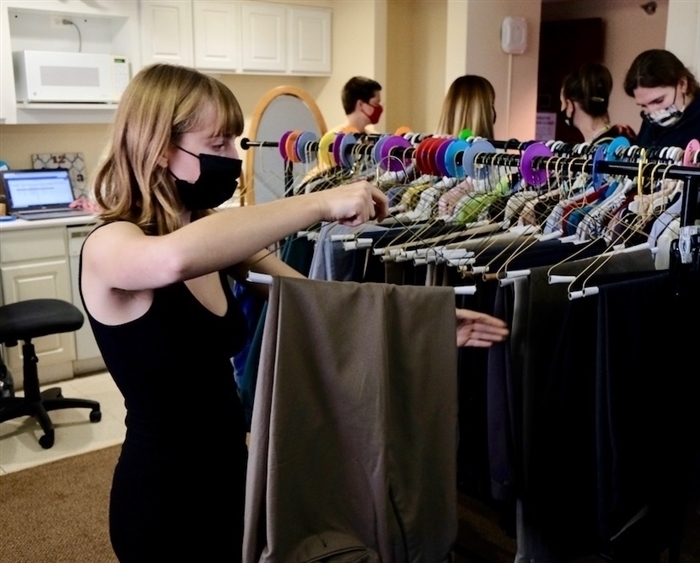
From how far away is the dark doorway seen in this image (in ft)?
21.8

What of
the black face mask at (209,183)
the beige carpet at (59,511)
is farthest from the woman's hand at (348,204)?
the beige carpet at (59,511)

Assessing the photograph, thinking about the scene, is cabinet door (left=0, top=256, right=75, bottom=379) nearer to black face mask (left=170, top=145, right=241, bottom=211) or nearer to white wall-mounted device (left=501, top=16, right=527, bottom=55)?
black face mask (left=170, top=145, right=241, bottom=211)

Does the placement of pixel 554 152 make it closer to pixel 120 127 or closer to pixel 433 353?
pixel 433 353

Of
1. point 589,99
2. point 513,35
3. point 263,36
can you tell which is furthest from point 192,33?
point 589,99

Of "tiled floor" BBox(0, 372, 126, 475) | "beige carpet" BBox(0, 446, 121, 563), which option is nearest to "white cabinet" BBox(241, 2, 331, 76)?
"tiled floor" BBox(0, 372, 126, 475)

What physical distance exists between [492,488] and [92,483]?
192 cm

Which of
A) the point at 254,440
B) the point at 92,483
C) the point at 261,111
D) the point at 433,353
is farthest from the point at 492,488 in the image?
the point at 261,111

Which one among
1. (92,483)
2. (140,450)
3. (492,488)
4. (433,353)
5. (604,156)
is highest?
(604,156)

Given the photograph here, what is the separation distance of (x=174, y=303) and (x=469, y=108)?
7.55 ft

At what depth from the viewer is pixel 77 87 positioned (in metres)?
4.27

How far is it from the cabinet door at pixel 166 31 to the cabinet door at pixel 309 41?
78 centimetres

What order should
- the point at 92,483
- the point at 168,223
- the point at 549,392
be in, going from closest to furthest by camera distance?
the point at 168,223 < the point at 549,392 < the point at 92,483

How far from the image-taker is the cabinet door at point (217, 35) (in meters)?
4.70

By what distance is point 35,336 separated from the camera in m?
3.30
